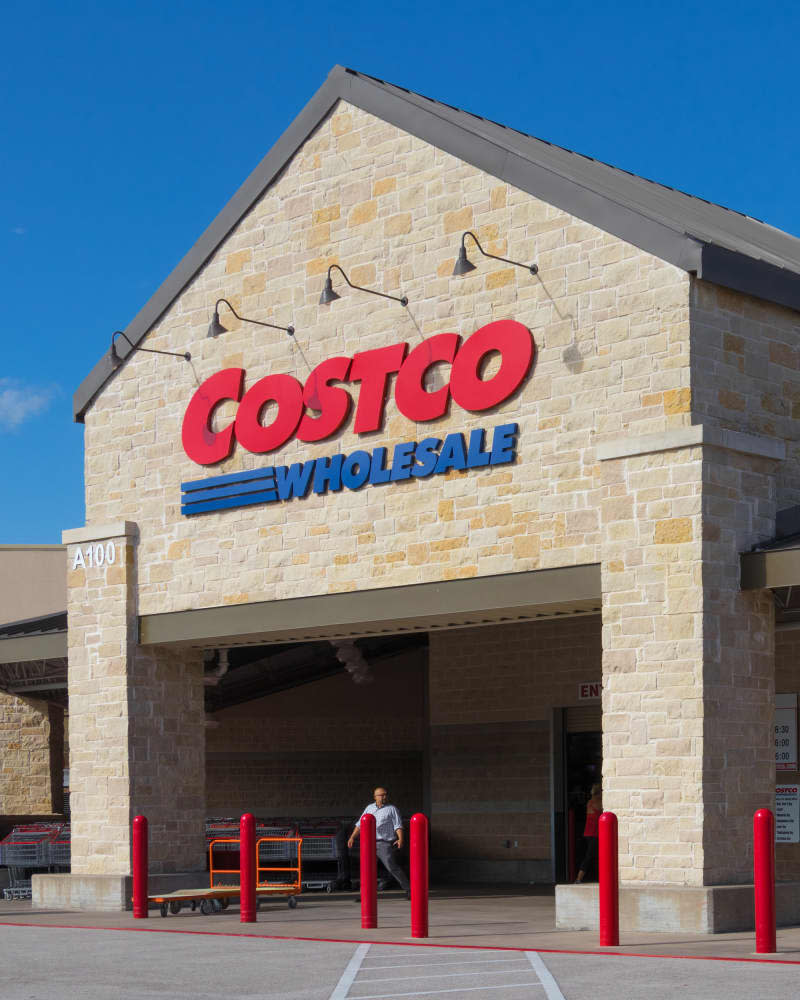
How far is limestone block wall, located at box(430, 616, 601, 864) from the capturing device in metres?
23.7

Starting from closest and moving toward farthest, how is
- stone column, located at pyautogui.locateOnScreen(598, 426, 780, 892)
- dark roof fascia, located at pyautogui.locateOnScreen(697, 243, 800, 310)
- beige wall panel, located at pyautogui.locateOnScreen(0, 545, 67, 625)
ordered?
1. stone column, located at pyautogui.locateOnScreen(598, 426, 780, 892)
2. dark roof fascia, located at pyautogui.locateOnScreen(697, 243, 800, 310)
3. beige wall panel, located at pyautogui.locateOnScreen(0, 545, 67, 625)

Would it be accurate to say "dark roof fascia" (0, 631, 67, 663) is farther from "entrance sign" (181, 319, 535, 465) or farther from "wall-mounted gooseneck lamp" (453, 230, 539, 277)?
"wall-mounted gooseneck lamp" (453, 230, 539, 277)

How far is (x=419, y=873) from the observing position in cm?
1469

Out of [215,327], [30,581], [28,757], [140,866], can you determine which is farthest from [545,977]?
[30,581]

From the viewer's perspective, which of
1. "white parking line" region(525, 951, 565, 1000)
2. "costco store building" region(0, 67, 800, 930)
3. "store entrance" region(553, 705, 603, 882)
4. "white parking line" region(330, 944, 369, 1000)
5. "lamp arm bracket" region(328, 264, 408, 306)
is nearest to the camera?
"white parking line" region(525, 951, 565, 1000)

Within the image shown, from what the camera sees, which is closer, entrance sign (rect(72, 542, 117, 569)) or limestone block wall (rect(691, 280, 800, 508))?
limestone block wall (rect(691, 280, 800, 508))

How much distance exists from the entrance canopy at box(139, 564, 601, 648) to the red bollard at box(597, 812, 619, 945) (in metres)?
3.33

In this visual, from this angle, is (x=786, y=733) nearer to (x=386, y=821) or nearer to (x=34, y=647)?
(x=386, y=821)

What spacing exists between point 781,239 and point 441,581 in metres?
9.26

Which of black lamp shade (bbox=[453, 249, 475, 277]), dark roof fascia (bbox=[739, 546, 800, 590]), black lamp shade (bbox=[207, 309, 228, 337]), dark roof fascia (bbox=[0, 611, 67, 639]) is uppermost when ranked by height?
A: black lamp shade (bbox=[453, 249, 475, 277])

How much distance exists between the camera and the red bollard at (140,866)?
58.4 feet

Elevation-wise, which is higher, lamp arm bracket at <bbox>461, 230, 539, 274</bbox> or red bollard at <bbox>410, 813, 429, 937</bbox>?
lamp arm bracket at <bbox>461, 230, 539, 274</bbox>

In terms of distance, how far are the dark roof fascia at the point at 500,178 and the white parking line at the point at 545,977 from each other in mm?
6996

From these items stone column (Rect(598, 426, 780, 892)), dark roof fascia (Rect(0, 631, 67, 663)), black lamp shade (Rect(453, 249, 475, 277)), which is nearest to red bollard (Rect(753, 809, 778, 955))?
stone column (Rect(598, 426, 780, 892))
